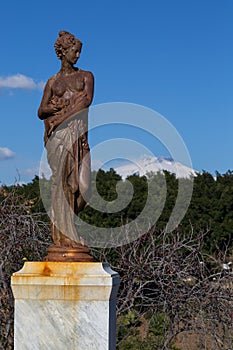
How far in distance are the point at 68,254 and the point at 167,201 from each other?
15.1 metres

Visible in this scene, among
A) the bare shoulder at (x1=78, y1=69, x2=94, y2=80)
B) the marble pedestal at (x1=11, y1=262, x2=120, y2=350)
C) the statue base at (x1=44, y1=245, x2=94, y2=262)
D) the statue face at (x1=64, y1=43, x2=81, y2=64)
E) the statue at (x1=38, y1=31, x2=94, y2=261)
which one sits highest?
the statue face at (x1=64, y1=43, x2=81, y2=64)

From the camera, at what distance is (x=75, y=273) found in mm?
7562

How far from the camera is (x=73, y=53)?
8164mm

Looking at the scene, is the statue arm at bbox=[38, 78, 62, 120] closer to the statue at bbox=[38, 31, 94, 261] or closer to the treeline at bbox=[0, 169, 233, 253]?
the statue at bbox=[38, 31, 94, 261]

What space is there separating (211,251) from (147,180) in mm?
2973

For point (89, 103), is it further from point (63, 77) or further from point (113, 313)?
point (113, 313)

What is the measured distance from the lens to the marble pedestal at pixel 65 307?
745 centimetres

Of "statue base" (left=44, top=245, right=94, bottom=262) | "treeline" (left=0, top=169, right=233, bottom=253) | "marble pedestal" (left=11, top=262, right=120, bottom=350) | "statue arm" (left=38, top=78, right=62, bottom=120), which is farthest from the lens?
"treeline" (left=0, top=169, right=233, bottom=253)

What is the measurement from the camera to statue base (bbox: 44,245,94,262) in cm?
771

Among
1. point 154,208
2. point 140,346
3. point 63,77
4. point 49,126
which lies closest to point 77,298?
point 49,126

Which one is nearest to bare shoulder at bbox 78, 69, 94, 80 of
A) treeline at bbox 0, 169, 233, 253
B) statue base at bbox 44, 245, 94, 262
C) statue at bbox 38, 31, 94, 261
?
statue at bbox 38, 31, 94, 261

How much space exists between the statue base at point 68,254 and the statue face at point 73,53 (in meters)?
2.01

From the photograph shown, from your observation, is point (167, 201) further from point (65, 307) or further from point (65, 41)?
point (65, 307)

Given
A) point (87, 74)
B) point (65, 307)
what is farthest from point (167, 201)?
point (65, 307)
